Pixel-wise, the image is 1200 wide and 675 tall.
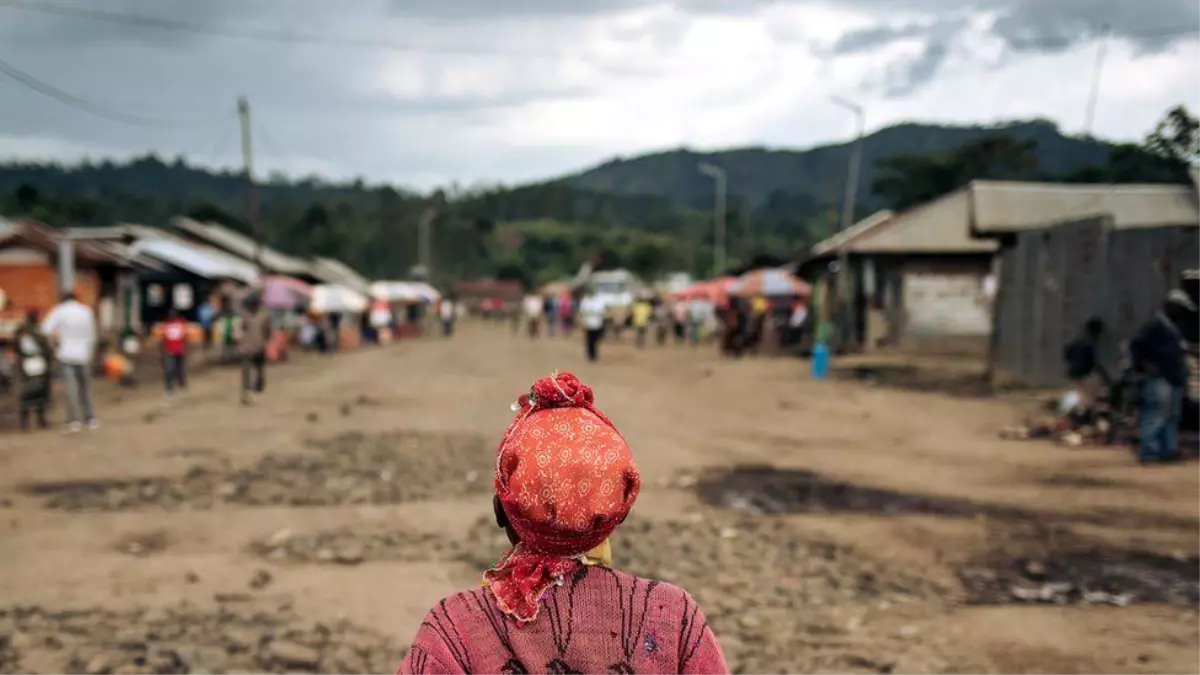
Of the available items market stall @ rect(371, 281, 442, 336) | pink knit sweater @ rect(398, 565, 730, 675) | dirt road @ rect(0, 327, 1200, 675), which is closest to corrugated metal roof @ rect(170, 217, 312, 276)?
market stall @ rect(371, 281, 442, 336)

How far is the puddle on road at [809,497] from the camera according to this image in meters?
9.08

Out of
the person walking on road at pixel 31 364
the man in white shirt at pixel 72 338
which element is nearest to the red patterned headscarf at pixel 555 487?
the man in white shirt at pixel 72 338

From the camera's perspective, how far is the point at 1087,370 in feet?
42.8

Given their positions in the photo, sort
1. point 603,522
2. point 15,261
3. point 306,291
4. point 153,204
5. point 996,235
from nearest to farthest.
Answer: point 603,522
point 996,235
point 15,261
point 306,291
point 153,204

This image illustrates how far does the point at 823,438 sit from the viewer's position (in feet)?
45.1

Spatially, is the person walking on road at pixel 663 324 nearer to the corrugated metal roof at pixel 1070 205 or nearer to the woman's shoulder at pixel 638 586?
the corrugated metal roof at pixel 1070 205

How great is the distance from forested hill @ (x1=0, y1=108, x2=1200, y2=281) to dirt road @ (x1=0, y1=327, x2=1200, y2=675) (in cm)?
695

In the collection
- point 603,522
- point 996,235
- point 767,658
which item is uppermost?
point 996,235

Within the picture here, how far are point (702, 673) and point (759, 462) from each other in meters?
9.76

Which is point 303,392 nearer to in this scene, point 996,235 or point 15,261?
point 15,261

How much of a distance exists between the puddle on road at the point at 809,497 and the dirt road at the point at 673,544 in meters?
0.05

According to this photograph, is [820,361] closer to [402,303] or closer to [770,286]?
[770,286]

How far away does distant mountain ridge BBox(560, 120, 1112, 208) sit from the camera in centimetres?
2169

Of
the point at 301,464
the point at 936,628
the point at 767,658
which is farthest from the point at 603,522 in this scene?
the point at 301,464
